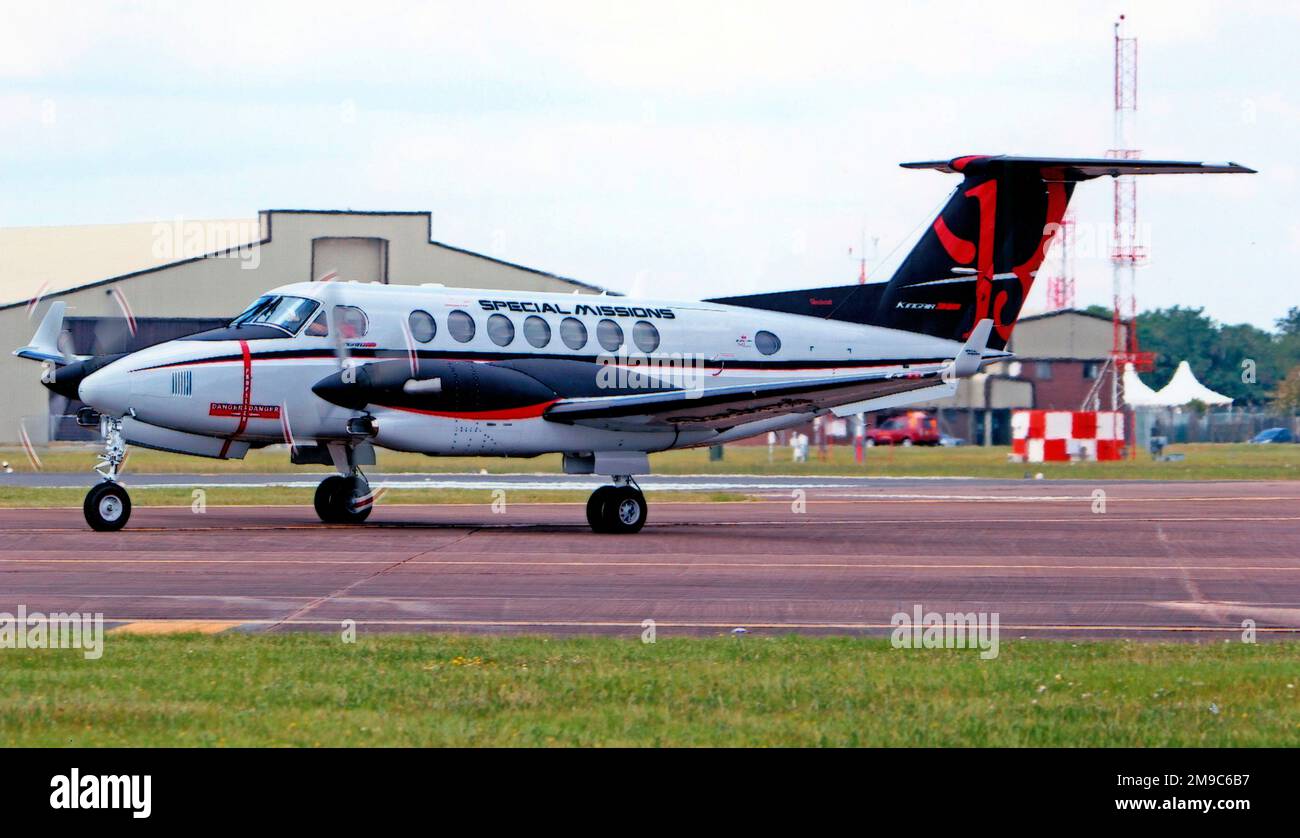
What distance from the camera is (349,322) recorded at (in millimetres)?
23688

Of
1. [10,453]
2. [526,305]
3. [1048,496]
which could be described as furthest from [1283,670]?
[10,453]

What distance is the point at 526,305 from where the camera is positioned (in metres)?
25.2

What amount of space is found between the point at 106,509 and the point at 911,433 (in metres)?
73.6

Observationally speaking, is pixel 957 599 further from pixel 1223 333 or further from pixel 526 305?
pixel 1223 333

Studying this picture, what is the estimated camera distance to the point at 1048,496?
35625mm

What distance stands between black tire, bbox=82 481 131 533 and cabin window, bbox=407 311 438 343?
4827 millimetres

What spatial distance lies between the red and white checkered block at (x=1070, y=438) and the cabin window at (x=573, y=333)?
38.9 metres

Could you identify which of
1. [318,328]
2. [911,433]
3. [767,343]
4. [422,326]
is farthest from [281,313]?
[911,433]

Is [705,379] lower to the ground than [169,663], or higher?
higher

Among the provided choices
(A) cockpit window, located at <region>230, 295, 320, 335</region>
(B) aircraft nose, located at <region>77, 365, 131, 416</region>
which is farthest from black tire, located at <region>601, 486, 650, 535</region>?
(B) aircraft nose, located at <region>77, 365, 131, 416</region>
